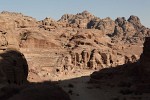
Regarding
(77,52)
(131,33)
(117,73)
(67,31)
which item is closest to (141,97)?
(117,73)

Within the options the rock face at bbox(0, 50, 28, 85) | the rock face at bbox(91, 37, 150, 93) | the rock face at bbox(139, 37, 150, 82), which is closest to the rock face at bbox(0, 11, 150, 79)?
the rock face at bbox(91, 37, 150, 93)

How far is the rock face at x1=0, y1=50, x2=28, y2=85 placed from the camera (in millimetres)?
29045

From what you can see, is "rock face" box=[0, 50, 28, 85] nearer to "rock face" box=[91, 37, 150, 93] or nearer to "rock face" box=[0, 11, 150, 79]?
"rock face" box=[91, 37, 150, 93]

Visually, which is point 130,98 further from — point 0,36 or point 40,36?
point 40,36

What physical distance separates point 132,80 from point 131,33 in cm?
11496

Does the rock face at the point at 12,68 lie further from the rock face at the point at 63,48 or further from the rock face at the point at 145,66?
the rock face at the point at 63,48

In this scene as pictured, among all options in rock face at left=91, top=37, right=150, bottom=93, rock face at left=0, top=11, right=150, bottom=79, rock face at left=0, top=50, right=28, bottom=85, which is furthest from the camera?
rock face at left=0, top=11, right=150, bottom=79

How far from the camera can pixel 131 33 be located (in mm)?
144750

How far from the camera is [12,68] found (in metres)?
30.1

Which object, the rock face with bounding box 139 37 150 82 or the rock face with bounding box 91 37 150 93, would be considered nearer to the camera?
the rock face with bounding box 91 37 150 93

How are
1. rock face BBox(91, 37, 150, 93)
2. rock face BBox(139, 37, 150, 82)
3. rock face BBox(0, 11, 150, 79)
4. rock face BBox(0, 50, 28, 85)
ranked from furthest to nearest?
1. rock face BBox(0, 11, 150, 79)
2. rock face BBox(139, 37, 150, 82)
3. rock face BBox(0, 50, 28, 85)
4. rock face BBox(91, 37, 150, 93)

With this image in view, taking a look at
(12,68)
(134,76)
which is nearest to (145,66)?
(134,76)

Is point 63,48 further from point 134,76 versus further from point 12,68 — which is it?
point 12,68

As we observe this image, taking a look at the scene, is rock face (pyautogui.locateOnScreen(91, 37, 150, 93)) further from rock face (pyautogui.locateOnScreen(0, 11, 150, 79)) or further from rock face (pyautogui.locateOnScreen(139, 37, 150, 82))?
rock face (pyautogui.locateOnScreen(0, 11, 150, 79))
